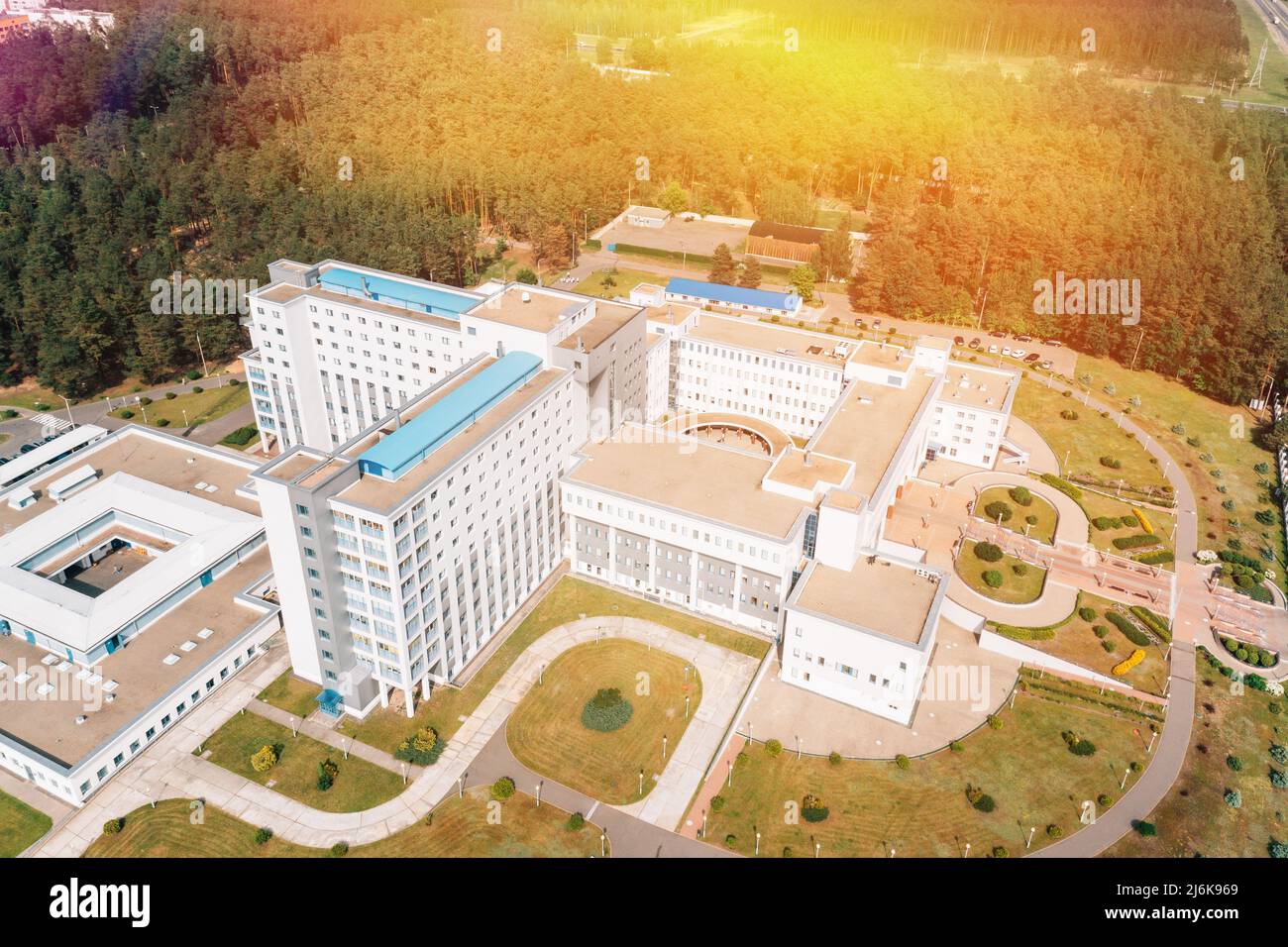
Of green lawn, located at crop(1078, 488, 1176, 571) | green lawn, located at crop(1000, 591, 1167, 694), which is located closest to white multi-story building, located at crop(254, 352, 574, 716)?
green lawn, located at crop(1000, 591, 1167, 694)

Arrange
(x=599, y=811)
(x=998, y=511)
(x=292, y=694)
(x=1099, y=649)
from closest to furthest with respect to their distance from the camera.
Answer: (x=599, y=811) < (x=292, y=694) < (x=1099, y=649) < (x=998, y=511)

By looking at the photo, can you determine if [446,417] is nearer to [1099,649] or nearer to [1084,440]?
[1099,649]

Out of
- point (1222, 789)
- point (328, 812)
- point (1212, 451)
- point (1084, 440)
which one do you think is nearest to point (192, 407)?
point (328, 812)

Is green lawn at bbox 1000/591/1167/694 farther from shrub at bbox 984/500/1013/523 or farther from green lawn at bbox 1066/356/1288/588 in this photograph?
green lawn at bbox 1066/356/1288/588

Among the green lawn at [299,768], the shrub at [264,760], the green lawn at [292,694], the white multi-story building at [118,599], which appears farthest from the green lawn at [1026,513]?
the white multi-story building at [118,599]
